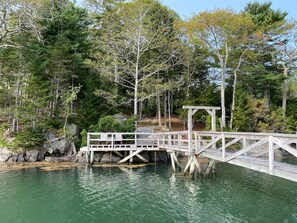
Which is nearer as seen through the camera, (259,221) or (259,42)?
(259,221)

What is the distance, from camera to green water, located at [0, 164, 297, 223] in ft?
23.2

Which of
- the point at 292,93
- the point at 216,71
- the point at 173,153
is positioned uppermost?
the point at 216,71

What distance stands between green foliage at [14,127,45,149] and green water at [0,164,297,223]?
397cm

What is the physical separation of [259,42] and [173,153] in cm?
1544

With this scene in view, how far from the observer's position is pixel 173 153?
45.1 feet

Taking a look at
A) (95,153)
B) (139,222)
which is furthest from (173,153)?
(139,222)

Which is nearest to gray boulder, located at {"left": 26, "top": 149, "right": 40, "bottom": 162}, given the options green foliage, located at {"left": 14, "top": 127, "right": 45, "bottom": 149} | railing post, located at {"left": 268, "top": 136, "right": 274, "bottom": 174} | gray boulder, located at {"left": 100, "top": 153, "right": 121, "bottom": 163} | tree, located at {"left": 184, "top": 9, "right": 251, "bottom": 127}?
green foliage, located at {"left": 14, "top": 127, "right": 45, "bottom": 149}

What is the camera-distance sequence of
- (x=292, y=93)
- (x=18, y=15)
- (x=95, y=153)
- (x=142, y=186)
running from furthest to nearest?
(x=292, y=93)
(x=95, y=153)
(x=18, y=15)
(x=142, y=186)

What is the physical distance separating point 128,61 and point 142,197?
14.3 m

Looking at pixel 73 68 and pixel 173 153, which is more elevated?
pixel 73 68

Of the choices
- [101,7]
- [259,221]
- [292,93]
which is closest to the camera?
[259,221]

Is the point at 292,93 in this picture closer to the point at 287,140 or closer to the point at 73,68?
the point at 73,68

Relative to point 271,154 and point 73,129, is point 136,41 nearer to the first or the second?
point 73,129

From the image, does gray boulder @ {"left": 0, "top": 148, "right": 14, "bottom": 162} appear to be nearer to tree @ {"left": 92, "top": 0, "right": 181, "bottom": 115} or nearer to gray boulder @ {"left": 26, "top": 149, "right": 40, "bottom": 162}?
gray boulder @ {"left": 26, "top": 149, "right": 40, "bottom": 162}
